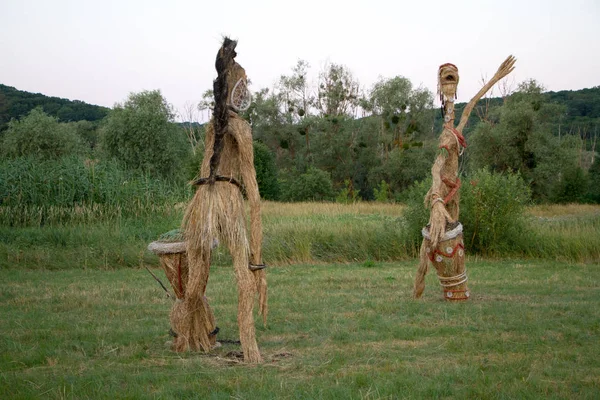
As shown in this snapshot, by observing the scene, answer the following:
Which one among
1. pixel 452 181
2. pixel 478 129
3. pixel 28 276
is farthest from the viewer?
pixel 478 129

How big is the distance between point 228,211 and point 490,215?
10493 millimetres

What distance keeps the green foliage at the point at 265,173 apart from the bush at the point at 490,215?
83.7 ft

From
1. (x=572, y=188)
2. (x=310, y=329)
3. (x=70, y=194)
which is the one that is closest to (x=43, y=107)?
(x=70, y=194)

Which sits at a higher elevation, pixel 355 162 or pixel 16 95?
pixel 16 95

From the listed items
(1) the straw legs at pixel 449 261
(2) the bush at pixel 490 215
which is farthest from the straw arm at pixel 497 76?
(2) the bush at pixel 490 215

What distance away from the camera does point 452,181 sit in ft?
30.8

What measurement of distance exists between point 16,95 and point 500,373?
5130 centimetres

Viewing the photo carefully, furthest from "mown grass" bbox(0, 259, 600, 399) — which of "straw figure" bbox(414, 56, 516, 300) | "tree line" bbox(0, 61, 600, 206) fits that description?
"tree line" bbox(0, 61, 600, 206)

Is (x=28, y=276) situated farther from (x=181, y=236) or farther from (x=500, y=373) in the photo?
(x=500, y=373)

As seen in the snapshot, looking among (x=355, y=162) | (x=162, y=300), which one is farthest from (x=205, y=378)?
(x=355, y=162)

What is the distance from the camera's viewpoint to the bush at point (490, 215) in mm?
15086

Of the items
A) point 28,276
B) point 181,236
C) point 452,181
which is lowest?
point 28,276

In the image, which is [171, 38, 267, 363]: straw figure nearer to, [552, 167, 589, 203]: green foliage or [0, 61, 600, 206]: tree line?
[0, 61, 600, 206]: tree line

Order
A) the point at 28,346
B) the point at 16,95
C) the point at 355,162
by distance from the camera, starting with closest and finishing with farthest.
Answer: the point at 28,346, the point at 16,95, the point at 355,162
